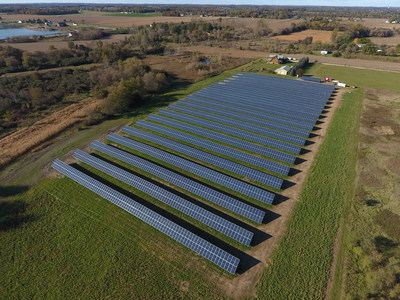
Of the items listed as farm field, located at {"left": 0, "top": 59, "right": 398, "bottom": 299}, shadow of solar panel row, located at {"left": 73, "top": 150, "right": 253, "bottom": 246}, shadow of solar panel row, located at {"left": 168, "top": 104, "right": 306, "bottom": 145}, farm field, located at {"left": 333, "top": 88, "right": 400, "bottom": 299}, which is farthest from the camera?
shadow of solar panel row, located at {"left": 168, "top": 104, "right": 306, "bottom": 145}

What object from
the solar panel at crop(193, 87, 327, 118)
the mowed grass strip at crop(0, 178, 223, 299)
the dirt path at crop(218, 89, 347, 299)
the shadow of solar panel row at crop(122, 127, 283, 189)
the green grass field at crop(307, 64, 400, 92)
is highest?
the green grass field at crop(307, 64, 400, 92)

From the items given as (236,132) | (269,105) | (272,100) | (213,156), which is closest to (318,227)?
(213,156)

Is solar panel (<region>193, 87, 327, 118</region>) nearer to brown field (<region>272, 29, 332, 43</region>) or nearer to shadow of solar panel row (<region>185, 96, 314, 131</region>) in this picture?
shadow of solar panel row (<region>185, 96, 314, 131</region>)

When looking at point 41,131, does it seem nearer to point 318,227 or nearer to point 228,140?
point 228,140

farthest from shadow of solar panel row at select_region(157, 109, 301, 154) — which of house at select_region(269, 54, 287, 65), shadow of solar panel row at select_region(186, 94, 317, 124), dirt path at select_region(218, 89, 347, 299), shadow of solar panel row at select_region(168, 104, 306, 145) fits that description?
house at select_region(269, 54, 287, 65)

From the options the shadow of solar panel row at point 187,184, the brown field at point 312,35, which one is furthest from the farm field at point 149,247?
the brown field at point 312,35

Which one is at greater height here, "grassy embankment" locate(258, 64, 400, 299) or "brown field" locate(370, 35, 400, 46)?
"brown field" locate(370, 35, 400, 46)
